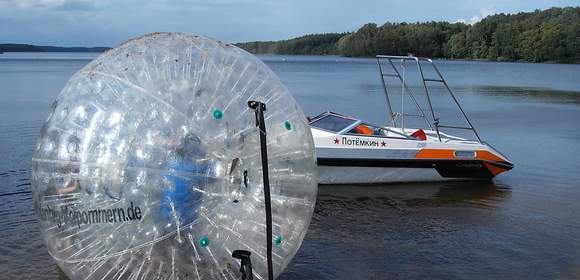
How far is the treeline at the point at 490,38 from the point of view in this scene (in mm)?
126062

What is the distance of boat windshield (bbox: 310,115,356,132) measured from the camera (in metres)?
12.0

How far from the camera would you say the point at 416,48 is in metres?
143

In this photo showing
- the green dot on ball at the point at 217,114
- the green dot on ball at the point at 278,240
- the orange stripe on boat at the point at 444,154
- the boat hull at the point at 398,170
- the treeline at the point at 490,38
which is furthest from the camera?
the treeline at the point at 490,38

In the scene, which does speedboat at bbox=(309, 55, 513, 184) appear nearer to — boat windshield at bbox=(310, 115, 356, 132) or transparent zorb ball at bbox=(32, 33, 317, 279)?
boat windshield at bbox=(310, 115, 356, 132)

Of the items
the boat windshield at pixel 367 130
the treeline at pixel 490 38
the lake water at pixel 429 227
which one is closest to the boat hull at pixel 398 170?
the lake water at pixel 429 227

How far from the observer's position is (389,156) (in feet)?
39.6

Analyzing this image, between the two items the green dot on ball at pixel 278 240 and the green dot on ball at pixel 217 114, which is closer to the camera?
the green dot on ball at pixel 217 114

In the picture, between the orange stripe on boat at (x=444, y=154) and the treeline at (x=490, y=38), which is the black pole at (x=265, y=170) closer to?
the orange stripe on boat at (x=444, y=154)

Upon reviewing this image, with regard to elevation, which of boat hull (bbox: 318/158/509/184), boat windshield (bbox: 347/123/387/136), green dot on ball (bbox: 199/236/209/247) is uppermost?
green dot on ball (bbox: 199/236/209/247)

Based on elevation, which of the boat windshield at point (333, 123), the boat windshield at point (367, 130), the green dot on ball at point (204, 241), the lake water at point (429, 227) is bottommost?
the lake water at point (429, 227)

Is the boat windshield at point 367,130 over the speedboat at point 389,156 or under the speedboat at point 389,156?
over

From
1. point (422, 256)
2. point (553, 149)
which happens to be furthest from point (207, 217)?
point (553, 149)

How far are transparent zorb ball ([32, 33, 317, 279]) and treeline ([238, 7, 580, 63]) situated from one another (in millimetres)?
129083

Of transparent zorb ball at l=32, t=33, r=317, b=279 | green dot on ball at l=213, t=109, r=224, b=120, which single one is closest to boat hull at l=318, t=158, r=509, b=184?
transparent zorb ball at l=32, t=33, r=317, b=279
